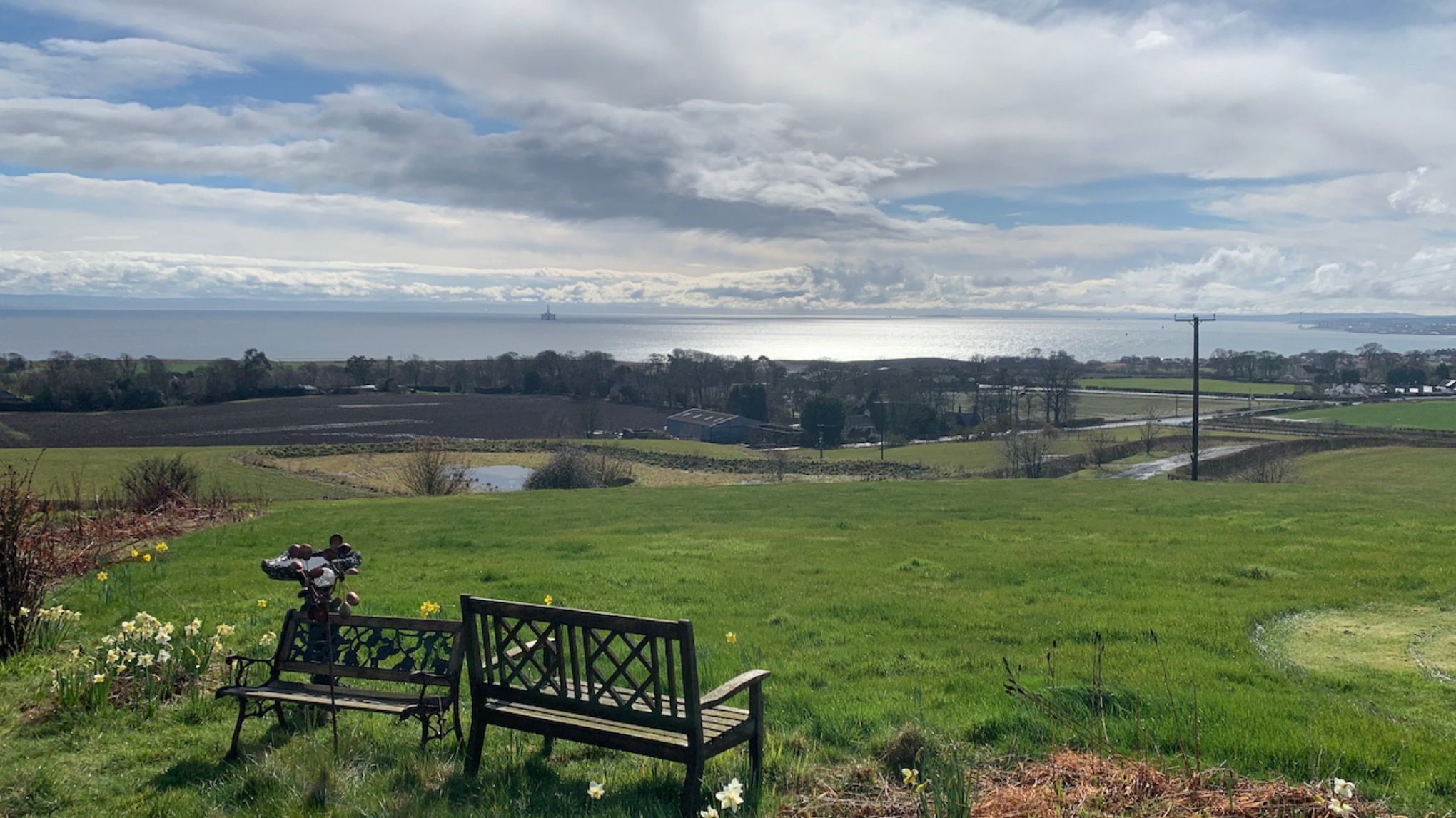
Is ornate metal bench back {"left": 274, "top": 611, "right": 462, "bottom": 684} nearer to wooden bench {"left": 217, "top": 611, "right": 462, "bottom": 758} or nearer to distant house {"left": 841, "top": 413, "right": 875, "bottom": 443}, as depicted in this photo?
wooden bench {"left": 217, "top": 611, "right": 462, "bottom": 758}

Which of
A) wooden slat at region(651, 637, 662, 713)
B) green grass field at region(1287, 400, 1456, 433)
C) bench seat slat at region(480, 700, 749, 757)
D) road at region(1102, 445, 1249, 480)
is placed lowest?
road at region(1102, 445, 1249, 480)

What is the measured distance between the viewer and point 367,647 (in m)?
6.03

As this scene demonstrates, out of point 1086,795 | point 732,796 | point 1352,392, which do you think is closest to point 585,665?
point 732,796

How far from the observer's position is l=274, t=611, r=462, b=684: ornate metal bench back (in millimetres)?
5566

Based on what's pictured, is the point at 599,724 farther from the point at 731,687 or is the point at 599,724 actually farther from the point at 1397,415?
the point at 1397,415

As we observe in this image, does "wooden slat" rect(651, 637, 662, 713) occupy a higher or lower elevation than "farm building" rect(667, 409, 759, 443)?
higher

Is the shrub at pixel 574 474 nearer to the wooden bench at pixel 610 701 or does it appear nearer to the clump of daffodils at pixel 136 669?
the clump of daffodils at pixel 136 669

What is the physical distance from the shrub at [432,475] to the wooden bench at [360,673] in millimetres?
30223

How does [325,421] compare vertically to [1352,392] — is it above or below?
below

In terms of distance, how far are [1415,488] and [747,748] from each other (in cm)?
4008

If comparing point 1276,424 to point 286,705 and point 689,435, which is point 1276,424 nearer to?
point 689,435

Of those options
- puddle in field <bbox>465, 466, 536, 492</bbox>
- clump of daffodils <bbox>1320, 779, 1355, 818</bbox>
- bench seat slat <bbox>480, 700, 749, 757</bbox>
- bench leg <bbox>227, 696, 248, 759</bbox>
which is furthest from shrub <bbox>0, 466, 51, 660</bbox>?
puddle in field <bbox>465, 466, 536, 492</bbox>

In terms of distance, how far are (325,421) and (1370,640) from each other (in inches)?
3166

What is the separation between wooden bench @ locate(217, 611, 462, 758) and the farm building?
75572 millimetres
